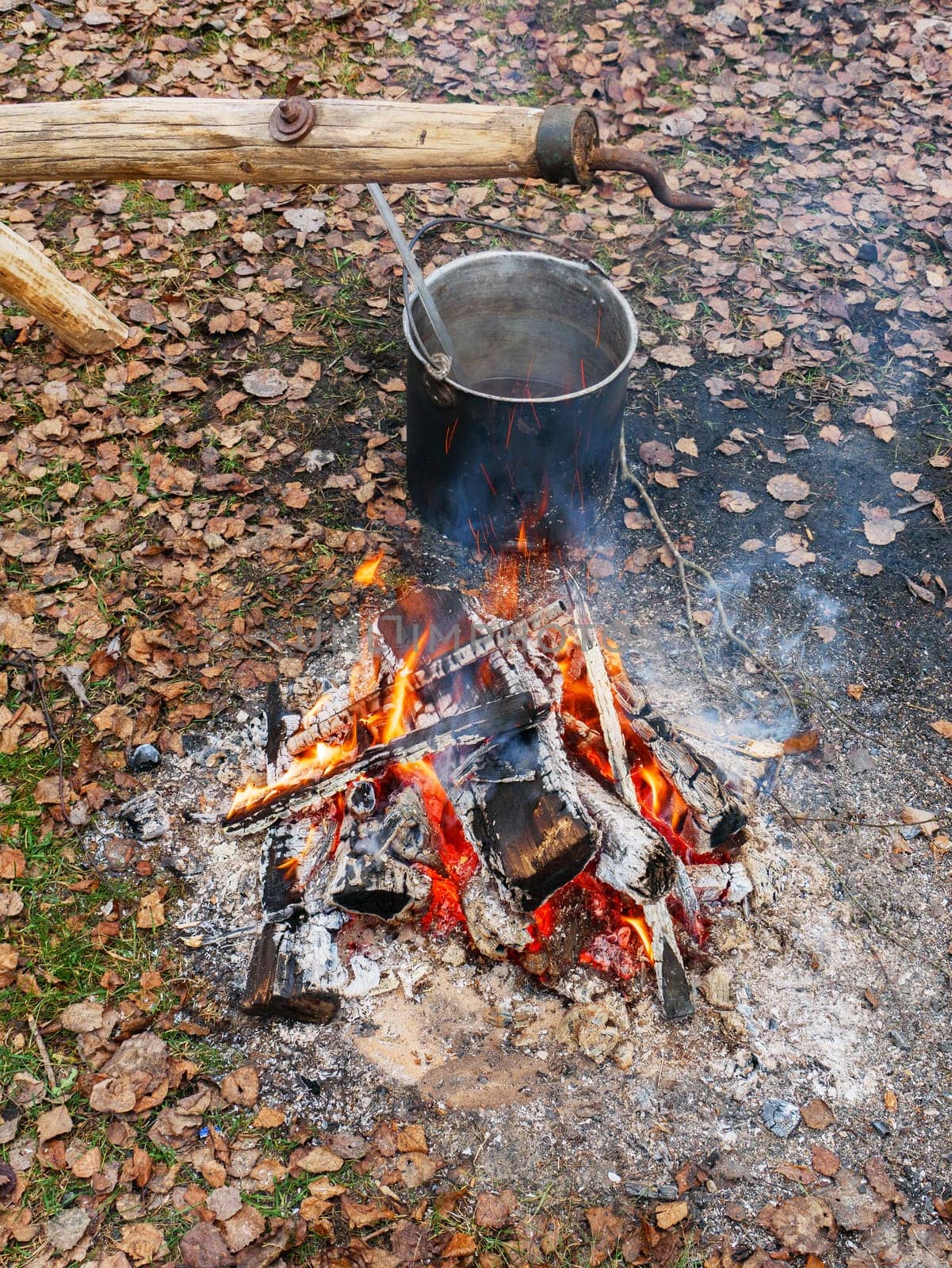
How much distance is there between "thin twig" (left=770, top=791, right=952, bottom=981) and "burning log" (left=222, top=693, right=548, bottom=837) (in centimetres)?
114

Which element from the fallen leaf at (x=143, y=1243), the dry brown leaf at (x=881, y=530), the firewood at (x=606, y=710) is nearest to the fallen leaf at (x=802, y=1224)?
the firewood at (x=606, y=710)

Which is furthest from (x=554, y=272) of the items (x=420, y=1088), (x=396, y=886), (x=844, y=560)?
(x=420, y=1088)

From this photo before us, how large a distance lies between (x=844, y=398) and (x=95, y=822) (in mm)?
4347

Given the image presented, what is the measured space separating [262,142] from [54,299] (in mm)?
2193

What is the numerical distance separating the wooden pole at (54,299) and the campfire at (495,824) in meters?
2.64

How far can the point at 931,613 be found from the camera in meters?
4.21

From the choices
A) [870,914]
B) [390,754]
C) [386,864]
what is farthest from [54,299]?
[870,914]

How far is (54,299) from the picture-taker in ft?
15.5

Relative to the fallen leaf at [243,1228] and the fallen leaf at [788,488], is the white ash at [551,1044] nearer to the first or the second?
the fallen leaf at [243,1228]

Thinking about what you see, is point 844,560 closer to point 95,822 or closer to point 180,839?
point 180,839

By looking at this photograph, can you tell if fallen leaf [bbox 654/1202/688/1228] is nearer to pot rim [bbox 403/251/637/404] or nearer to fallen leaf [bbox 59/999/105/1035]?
fallen leaf [bbox 59/999/105/1035]

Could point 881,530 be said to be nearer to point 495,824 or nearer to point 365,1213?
point 495,824

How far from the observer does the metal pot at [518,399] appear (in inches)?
141

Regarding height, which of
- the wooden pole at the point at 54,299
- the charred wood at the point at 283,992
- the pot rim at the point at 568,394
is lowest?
the charred wood at the point at 283,992
